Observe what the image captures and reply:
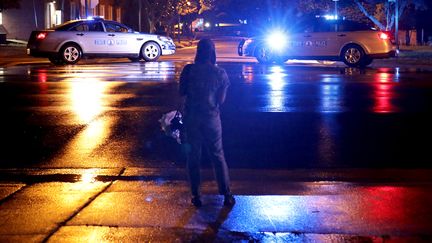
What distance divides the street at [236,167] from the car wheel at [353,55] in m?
7.94

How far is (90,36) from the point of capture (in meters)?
25.7

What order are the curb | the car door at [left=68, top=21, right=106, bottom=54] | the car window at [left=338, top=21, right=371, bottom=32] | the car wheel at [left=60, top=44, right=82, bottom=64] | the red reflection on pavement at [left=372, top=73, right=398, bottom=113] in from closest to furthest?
the curb, the red reflection on pavement at [left=372, top=73, right=398, bottom=113], the car window at [left=338, top=21, right=371, bottom=32], the car wheel at [left=60, top=44, right=82, bottom=64], the car door at [left=68, top=21, right=106, bottom=54]

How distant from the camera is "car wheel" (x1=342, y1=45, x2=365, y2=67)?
949 inches

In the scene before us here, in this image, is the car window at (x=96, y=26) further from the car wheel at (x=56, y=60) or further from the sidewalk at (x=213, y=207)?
the sidewalk at (x=213, y=207)

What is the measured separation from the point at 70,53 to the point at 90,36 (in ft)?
3.14

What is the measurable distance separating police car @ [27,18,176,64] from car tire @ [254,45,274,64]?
4015 mm

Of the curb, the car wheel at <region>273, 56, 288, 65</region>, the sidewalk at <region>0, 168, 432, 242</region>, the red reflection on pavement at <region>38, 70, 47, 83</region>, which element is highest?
the car wheel at <region>273, 56, 288, 65</region>

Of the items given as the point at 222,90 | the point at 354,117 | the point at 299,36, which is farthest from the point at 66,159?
the point at 299,36

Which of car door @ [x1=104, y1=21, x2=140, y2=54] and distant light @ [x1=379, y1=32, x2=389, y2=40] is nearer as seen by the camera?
distant light @ [x1=379, y1=32, x2=389, y2=40]

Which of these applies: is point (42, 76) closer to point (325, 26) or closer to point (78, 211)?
point (325, 26)

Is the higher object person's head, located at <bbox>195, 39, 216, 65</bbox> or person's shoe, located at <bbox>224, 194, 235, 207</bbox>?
person's head, located at <bbox>195, 39, 216, 65</bbox>

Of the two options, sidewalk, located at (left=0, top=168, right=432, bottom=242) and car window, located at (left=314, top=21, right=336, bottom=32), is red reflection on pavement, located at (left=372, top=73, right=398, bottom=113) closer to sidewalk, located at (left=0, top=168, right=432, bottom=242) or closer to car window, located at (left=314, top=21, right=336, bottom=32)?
car window, located at (left=314, top=21, right=336, bottom=32)

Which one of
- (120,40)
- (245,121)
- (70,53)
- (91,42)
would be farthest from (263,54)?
(245,121)

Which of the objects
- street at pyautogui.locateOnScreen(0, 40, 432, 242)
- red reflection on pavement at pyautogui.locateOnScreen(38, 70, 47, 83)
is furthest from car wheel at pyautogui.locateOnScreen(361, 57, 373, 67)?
red reflection on pavement at pyautogui.locateOnScreen(38, 70, 47, 83)
